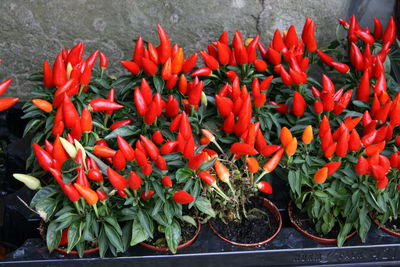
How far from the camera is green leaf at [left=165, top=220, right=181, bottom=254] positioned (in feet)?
5.50

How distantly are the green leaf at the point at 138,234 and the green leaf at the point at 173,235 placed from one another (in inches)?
2.6

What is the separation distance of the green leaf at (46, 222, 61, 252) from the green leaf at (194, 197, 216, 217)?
41 cm

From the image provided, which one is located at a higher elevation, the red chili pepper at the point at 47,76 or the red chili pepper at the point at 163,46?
the red chili pepper at the point at 163,46

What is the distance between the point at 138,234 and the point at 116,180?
0.62ft

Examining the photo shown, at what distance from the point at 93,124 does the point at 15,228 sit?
17.8 inches

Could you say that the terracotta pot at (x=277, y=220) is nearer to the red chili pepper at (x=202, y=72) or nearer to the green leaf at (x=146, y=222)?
the green leaf at (x=146, y=222)

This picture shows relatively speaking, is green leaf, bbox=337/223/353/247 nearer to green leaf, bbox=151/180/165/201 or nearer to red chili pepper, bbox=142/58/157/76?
green leaf, bbox=151/180/165/201

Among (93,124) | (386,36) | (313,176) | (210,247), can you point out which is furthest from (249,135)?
(386,36)

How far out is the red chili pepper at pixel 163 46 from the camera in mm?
1884

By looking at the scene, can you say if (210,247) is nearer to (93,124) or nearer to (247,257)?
(247,257)

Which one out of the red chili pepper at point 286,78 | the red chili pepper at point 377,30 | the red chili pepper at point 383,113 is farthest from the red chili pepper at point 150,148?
the red chili pepper at point 377,30

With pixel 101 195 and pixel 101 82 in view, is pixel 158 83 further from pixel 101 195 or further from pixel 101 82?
pixel 101 195

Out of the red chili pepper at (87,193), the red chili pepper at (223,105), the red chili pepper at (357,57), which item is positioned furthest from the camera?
the red chili pepper at (357,57)

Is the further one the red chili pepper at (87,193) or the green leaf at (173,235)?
the green leaf at (173,235)
